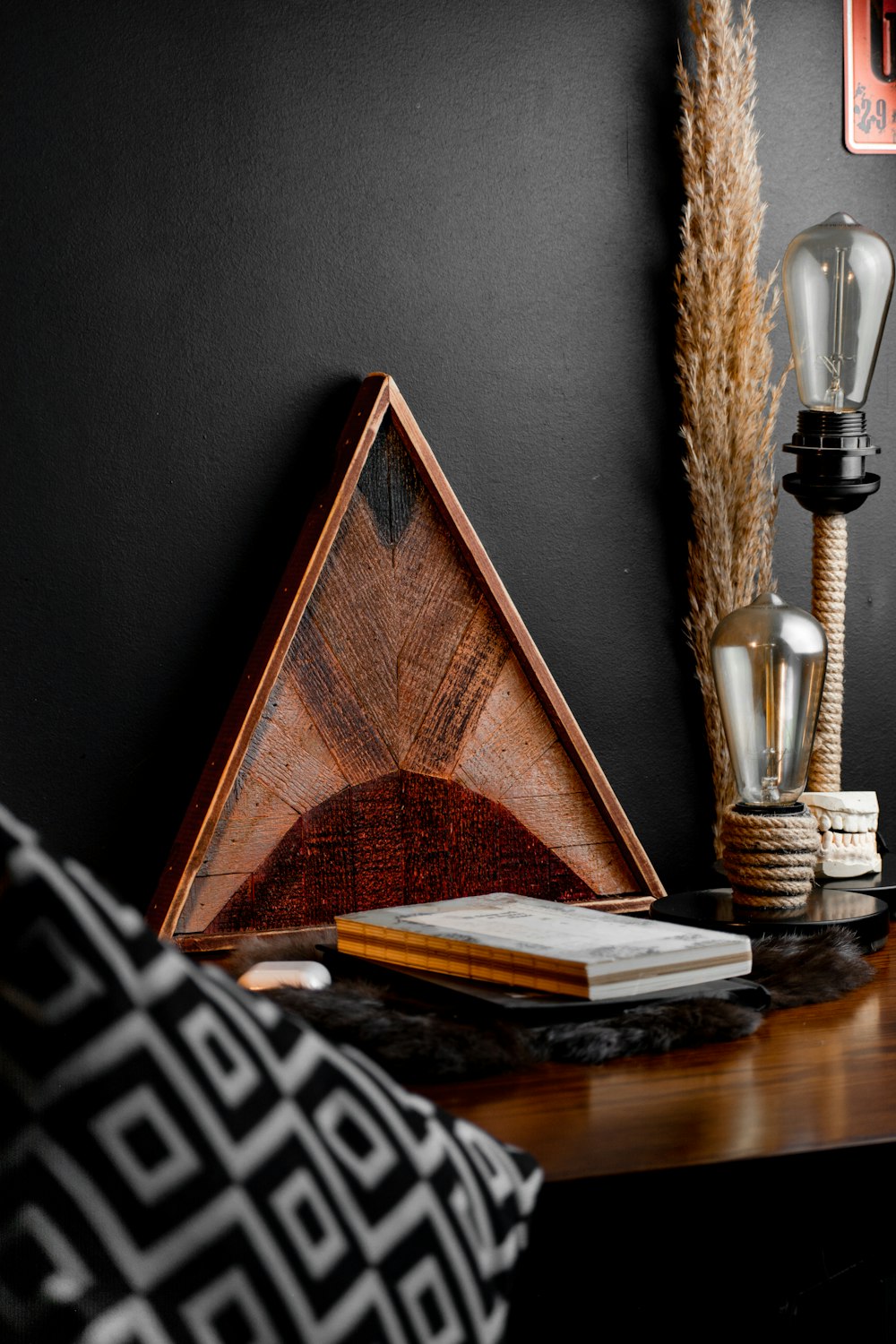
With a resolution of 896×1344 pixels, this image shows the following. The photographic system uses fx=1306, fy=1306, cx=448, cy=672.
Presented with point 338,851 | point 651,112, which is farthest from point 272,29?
point 338,851

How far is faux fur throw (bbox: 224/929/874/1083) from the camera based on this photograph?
912mm

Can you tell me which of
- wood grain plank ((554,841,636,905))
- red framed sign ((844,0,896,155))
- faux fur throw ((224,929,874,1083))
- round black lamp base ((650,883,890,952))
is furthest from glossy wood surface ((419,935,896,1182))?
red framed sign ((844,0,896,155))

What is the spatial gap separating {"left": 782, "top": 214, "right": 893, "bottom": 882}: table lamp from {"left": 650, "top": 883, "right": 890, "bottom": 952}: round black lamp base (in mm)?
87

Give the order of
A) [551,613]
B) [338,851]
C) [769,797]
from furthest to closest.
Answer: [551,613] → [338,851] → [769,797]

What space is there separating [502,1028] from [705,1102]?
16 cm

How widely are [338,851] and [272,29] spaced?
925mm

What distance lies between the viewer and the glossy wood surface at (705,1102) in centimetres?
78

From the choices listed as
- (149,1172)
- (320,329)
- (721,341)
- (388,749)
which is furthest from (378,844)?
(149,1172)

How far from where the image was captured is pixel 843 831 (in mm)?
1390

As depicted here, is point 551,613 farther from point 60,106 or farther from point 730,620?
point 60,106

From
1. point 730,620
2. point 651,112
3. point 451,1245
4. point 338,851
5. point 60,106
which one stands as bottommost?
point 451,1245

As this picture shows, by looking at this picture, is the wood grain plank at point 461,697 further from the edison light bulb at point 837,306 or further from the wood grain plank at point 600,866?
the edison light bulb at point 837,306

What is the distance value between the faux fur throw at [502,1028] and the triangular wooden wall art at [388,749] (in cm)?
32

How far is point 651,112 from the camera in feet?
5.40
